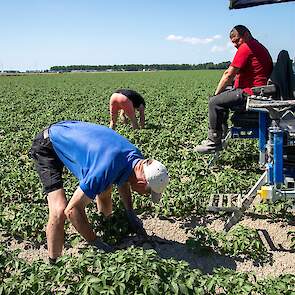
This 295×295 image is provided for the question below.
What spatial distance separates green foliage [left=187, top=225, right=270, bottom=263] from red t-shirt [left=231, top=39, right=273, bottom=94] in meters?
2.07

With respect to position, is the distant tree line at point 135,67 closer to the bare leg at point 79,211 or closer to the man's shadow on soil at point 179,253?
the man's shadow on soil at point 179,253

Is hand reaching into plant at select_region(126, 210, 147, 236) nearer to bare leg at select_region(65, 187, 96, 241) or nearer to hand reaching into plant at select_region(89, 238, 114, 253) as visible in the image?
hand reaching into plant at select_region(89, 238, 114, 253)

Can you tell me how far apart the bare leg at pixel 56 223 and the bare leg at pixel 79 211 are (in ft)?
0.56

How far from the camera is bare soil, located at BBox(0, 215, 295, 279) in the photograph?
4.38m

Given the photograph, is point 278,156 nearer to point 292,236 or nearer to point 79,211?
point 292,236

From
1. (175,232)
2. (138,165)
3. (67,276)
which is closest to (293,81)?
(175,232)

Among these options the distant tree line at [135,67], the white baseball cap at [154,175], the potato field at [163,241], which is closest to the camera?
the potato field at [163,241]

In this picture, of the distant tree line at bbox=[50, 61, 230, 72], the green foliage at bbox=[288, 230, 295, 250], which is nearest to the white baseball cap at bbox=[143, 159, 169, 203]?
the green foliage at bbox=[288, 230, 295, 250]

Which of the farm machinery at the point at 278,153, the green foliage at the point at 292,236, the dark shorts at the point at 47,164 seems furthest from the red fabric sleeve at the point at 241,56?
the dark shorts at the point at 47,164

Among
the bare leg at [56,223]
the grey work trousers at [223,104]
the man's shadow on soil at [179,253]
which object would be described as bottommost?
the man's shadow on soil at [179,253]

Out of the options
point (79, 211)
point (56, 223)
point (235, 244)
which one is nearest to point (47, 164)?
point (56, 223)

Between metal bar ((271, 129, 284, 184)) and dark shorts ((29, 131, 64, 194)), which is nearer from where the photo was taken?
metal bar ((271, 129, 284, 184))

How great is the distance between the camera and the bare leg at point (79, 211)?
12.7 feet

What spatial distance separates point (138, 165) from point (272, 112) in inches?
53.5
